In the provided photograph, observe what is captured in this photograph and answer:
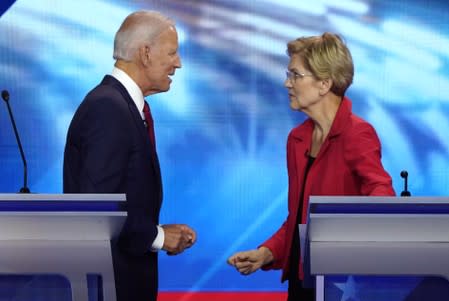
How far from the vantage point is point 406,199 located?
1.31m

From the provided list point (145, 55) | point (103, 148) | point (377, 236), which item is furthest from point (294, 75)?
point (377, 236)

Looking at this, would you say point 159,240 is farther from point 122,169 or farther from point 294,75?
point 294,75

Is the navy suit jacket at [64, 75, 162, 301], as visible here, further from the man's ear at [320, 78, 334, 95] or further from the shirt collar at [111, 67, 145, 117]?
the man's ear at [320, 78, 334, 95]

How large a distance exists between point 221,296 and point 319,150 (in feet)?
9.11

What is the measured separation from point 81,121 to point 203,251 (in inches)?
118

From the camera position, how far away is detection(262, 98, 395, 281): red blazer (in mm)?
2268

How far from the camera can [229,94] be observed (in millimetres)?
4895

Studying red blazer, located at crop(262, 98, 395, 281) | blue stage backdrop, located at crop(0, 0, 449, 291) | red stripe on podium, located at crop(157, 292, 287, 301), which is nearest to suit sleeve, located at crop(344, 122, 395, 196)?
red blazer, located at crop(262, 98, 395, 281)

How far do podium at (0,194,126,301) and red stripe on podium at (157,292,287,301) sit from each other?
361 cm

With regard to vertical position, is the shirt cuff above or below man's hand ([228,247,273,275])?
above

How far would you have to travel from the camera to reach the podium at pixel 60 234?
1364 mm

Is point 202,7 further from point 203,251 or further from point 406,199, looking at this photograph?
point 406,199

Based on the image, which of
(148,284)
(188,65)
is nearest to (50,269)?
(148,284)

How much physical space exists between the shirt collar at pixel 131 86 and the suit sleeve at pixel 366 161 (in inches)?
25.9
